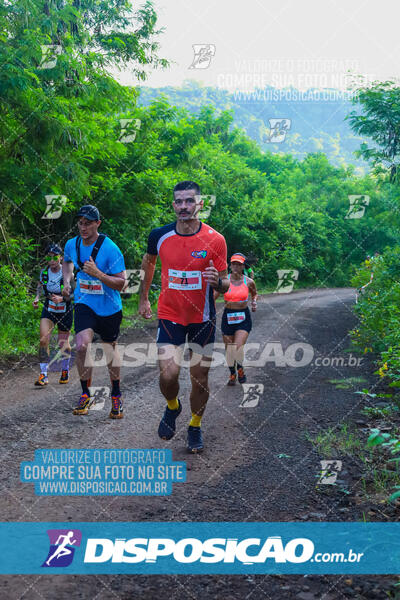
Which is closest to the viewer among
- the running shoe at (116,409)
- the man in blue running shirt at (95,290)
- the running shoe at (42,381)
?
the man in blue running shirt at (95,290)

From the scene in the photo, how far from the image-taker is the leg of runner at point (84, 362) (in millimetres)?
6324

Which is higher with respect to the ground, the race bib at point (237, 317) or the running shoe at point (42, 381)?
the race bib at point (237, 317)

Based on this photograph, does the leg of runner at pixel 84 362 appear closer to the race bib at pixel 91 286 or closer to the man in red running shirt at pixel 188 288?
the race bib at pixel 91 286

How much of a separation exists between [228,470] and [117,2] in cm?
1685

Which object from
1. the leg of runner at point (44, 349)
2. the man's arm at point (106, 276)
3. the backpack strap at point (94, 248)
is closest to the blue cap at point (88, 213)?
the backpack strap at point (94, 248)

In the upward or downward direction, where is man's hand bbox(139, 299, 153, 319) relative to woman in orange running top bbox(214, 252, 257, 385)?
upward

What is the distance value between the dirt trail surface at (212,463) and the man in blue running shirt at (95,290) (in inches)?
29.2

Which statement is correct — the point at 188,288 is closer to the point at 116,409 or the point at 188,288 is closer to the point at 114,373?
the point at 114,373

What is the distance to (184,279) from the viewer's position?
526 centimetres

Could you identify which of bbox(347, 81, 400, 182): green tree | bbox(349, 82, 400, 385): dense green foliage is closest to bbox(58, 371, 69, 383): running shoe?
bbox(349, 82, 400, 385): dense green foliage

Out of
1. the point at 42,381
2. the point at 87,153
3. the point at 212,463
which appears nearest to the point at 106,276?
the point at 212,463

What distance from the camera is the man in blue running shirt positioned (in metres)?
6.26

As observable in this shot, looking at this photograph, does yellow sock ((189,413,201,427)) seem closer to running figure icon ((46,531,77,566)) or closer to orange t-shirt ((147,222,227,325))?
orange t-shirt ((147,222,227,325))

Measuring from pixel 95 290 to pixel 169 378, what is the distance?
5.26 feet
